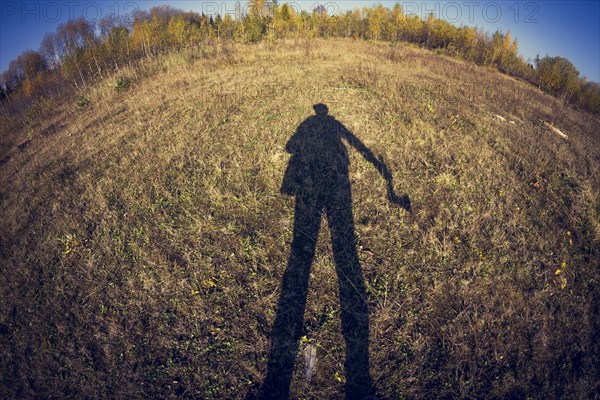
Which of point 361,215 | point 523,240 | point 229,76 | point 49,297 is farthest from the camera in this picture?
point 229,76

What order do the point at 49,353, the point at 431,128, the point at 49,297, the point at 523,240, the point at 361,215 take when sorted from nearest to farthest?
the point at 49,353 < the point at 49,297 < the point at 523,240 < the point at 361,215 < the point at 431,128

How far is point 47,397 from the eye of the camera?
2994 millimetres

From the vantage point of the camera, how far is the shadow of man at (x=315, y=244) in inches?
124

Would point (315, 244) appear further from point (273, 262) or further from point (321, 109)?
point (321, 109)

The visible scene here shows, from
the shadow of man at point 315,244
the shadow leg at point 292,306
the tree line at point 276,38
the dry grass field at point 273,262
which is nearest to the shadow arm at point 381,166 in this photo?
the shadow of man at point 315,244

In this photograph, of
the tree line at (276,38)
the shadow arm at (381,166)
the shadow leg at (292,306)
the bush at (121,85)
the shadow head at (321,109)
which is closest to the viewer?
the shadow leg at (292,306)

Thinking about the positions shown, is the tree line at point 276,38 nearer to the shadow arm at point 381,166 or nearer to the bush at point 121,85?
the bush at point 121,85

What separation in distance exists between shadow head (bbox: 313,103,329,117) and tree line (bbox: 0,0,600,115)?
53.8 ft

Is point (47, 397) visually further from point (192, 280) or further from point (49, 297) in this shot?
point (192, 280)

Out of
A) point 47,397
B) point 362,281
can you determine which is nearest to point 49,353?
point 47,397

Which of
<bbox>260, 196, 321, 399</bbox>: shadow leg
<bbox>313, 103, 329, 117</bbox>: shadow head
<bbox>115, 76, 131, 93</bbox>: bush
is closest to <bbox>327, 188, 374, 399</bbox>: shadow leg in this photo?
<bbox>260, 196, 321, 399</bbox>: shadow leg

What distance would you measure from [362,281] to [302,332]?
1.21 metres

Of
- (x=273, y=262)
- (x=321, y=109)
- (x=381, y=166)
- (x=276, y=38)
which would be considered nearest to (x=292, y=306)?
(x=273, y=262)

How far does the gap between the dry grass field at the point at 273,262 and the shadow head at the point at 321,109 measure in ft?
0.95
